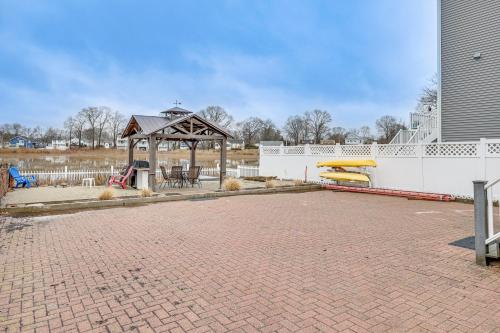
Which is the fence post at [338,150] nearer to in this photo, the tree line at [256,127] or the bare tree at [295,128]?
the tree line at [256,127]

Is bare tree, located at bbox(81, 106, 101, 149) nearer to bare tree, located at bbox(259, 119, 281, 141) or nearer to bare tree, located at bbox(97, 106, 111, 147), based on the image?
bare tree, located at bbox(97, 106, 111, 147)

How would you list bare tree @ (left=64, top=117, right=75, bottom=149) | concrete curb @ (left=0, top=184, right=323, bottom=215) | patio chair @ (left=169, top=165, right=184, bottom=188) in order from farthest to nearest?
bare tree @ (left=64, top=117, right=75, bottom=149) < patio chair @ (left=169, top=165, right=184, bottom=188) < concrete curb @ (left=0, top=184, right=323, bottom=215)

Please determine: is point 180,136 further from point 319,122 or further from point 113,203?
point 319,122

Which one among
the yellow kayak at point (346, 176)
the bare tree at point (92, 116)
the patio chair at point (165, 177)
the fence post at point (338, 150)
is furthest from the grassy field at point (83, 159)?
the bare tree at point (92, 116)

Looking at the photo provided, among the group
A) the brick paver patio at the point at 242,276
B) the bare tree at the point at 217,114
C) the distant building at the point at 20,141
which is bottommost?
the brick paver patio at the point at 242,276

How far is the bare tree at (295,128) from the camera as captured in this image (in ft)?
251

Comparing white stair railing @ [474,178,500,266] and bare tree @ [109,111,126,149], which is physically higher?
bare tree @ [109,111,126,149]

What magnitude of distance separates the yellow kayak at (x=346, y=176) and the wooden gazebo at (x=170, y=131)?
439 centimetres

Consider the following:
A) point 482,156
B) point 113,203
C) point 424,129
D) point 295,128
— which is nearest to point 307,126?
point 295,128

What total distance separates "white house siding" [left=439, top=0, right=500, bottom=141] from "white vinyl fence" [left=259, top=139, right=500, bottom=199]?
1.38 meters

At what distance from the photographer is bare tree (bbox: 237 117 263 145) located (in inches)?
3250

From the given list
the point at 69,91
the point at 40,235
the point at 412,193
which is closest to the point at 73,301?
the point at 40,235

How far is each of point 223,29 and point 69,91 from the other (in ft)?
100.0

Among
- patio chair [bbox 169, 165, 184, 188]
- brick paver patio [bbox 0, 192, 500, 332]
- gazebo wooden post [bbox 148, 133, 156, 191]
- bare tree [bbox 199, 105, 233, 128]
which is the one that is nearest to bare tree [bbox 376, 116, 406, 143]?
bare tree [bbox 199, 105, 233, 128]
